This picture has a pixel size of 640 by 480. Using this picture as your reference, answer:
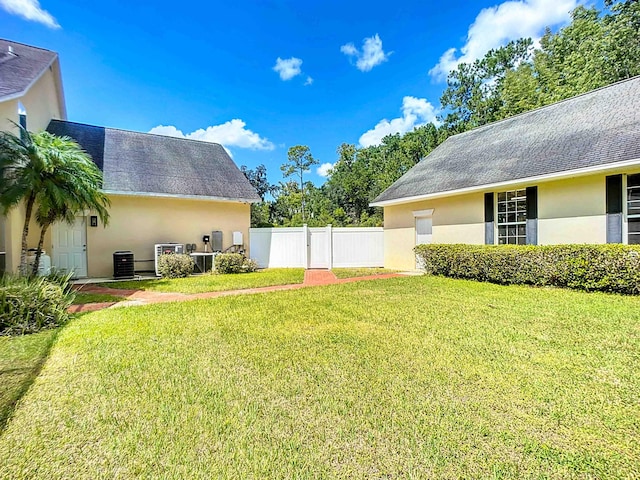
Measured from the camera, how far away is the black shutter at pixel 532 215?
9.29 m

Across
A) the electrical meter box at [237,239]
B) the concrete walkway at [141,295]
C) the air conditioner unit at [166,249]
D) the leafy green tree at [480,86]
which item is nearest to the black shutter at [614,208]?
the concrete walkway at [141,295]

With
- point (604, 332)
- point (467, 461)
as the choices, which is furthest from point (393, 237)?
point (467, 461)

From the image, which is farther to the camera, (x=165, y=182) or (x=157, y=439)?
(x=165, y=182)

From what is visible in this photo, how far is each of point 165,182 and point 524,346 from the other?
12748mm

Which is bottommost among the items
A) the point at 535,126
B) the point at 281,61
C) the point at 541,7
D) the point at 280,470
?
the point at 280,470

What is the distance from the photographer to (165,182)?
12320 mm

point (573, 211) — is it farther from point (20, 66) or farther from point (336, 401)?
point (20, 66)

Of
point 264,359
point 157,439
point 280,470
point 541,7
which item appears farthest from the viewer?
point 541,7

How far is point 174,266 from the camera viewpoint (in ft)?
36.1

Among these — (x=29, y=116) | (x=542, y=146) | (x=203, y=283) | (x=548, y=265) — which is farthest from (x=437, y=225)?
(x=29, y=116)

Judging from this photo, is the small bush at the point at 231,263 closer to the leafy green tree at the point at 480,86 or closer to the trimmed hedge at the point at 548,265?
the trimmed hedge at the point at 548,265

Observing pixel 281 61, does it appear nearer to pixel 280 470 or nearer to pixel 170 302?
pixel 170 302

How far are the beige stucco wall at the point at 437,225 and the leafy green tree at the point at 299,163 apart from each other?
24965 millimetres

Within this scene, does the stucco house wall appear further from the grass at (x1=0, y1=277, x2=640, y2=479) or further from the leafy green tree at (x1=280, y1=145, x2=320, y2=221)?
the leafy green tree at (x1=280, y1=145, x2=320, y2=221)
